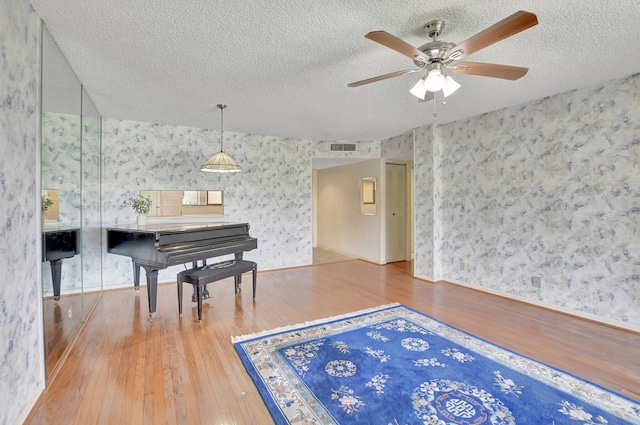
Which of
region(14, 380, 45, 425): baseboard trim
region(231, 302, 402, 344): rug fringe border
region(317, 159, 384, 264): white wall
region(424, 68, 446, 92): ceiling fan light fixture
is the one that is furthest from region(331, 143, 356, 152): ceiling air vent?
region(14, 380, 45, 425): baseboard trim

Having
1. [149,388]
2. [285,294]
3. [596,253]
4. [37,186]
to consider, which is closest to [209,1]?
[37,186]

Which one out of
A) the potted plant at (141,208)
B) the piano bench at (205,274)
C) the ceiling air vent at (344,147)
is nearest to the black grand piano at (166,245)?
the piano bench at (205,274)

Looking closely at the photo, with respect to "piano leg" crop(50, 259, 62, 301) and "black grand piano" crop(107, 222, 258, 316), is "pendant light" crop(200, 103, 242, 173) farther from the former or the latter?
"piano leg" crop(50, 259, 62, 301)

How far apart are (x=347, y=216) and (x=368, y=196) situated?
2.91ft

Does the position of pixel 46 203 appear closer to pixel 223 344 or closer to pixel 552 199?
pixel 223 344

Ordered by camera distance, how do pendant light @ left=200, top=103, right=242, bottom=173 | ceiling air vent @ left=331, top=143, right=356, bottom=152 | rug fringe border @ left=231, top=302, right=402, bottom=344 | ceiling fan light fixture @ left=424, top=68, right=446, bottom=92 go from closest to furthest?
1. ceiling fan light fixture @ left=424, top=68, right=446, bottom=92
2. rug fringe border @ left=231, top=302, right=402, bottom=344
3. pendant light @ left=200, top=103, right=242, bottom=173
4. ceiling air vent @ left=331, top=143, right=356, bottom=152

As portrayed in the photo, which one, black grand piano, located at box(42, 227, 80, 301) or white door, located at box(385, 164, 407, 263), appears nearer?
black grand piano, located at box(42, 227, 80, 301)

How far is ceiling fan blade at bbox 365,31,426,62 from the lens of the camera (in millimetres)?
1607

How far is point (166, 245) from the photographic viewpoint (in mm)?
3023

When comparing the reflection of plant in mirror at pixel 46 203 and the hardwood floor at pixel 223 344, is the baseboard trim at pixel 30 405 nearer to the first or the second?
the hardwood floor at pixel 223 344

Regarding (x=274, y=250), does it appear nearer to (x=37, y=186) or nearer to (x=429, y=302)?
(x=429, y=302)

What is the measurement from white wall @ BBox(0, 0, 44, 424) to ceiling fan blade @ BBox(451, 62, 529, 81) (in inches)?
103

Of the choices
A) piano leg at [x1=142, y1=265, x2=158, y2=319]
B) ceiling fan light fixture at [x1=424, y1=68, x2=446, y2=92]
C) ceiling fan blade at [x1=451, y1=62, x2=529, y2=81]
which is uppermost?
ceiling fan blade at [x1=451, y1=62, x2=529, y2=81]

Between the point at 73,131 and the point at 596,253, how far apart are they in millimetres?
5186
